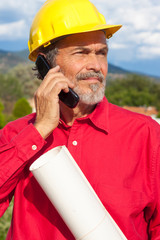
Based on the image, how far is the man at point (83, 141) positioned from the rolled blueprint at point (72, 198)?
1.19ft

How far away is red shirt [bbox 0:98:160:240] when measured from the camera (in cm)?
194

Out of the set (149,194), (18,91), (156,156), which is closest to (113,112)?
(156,156)

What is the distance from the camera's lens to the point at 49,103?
194cm

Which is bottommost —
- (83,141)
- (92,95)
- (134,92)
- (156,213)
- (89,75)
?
(134,92)

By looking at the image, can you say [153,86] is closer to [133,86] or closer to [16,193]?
[133,86]

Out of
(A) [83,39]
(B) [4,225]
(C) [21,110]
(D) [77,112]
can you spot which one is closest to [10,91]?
(C) [21,110]

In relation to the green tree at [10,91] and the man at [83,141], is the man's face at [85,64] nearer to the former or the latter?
the man at [83,141]

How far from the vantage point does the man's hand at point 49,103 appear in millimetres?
1940

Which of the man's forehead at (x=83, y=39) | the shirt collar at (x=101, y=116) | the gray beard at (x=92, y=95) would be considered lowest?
the shirt collar at (x=101, y=116)

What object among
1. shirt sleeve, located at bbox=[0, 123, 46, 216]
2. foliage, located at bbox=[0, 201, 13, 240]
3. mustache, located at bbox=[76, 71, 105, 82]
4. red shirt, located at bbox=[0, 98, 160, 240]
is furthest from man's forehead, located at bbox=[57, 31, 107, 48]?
foliage, located at bbox=[0, 201, 13, 240]

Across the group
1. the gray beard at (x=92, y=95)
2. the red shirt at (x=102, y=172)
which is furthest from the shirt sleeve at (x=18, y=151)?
the gray beard at (x=92, y=95)

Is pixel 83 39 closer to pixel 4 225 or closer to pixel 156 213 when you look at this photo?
pixel 156 213

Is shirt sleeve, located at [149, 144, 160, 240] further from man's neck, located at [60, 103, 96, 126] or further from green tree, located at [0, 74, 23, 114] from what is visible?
green tree, located at [0, 74, 23, 114]

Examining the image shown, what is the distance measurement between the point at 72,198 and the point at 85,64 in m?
0.99
